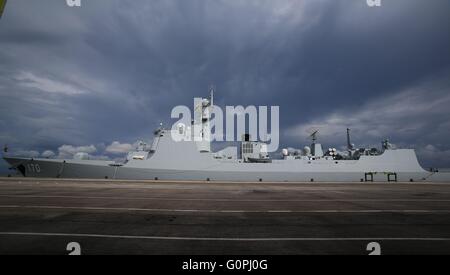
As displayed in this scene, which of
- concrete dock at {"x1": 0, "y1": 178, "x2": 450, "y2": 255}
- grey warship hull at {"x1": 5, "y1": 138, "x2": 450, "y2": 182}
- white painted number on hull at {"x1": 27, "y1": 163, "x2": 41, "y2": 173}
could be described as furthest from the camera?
white painted number on hull at {"x1": 27, "y1": 163, "x2": 41, "y2": 173}

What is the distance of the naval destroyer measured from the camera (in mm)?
32969

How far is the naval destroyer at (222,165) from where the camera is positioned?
33.0 m

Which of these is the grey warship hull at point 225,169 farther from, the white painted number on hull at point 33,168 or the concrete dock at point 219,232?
the concrete dock at point 219,232

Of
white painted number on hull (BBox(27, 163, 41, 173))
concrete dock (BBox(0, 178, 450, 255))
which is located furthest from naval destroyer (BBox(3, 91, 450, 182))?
concrete dock (BBox(0, 178, 450, 255))

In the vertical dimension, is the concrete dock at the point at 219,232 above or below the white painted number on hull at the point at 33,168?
below

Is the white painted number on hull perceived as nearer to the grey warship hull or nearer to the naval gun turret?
the grey warship hull

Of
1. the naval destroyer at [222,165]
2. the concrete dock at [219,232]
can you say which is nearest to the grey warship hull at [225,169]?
the naval destroyer at [222,165]

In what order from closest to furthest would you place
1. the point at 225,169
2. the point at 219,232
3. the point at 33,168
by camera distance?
1. the point at 219,232
2. the point at 33,168
3. the point at 225,169

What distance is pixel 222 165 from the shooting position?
35.1 metres

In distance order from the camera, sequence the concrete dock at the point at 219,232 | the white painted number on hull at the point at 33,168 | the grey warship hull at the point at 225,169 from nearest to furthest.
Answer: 1. the concrete dock at the point at 219,232
2. the grey warship hull at the point at 225,169
3. the white painted number on hull at the point at 33,168

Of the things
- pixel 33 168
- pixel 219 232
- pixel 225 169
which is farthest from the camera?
pixel 225 169

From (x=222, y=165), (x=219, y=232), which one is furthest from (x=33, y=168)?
(x=219, y=232)

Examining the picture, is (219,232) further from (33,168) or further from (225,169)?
(33,168)

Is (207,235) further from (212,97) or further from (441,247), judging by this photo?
(212,97)
